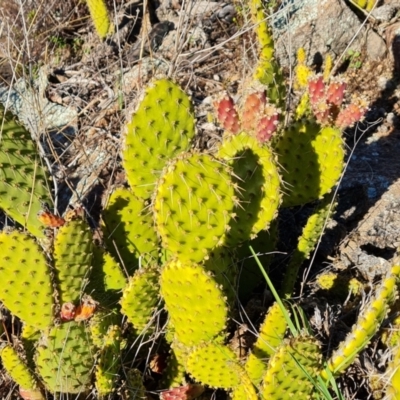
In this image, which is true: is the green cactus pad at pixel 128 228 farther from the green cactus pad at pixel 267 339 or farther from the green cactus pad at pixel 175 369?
the green cactus pad at pixel 267 339

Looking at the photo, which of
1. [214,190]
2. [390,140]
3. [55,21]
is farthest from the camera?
[55,21]

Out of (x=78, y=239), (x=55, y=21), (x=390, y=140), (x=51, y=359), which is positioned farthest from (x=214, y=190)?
(x=55, y=21)

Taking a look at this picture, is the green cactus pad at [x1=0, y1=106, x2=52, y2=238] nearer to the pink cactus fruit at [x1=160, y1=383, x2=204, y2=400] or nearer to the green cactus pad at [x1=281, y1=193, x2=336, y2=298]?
the pink cactus fruit at [x1=160, y1=383, x2=204, y2=400]

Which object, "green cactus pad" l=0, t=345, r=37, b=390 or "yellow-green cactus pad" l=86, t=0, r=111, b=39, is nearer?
"green cactus pad" l=0, t=345, r=37, b=390

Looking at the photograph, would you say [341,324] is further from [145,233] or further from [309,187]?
[145,233]

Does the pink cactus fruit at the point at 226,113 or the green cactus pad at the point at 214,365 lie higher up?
the pink cactus fruit at the point at 226,113

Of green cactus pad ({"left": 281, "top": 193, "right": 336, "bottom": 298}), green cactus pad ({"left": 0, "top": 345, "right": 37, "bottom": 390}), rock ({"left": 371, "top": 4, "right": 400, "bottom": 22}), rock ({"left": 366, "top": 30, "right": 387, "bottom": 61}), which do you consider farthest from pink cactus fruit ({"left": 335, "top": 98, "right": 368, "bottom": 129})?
rock ({"left": 371, "top": 4, "right": 400, "bottom": 22})

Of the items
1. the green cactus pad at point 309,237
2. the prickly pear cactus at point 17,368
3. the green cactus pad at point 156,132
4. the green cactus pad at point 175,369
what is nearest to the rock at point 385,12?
the green cactus pad at point 309,237
